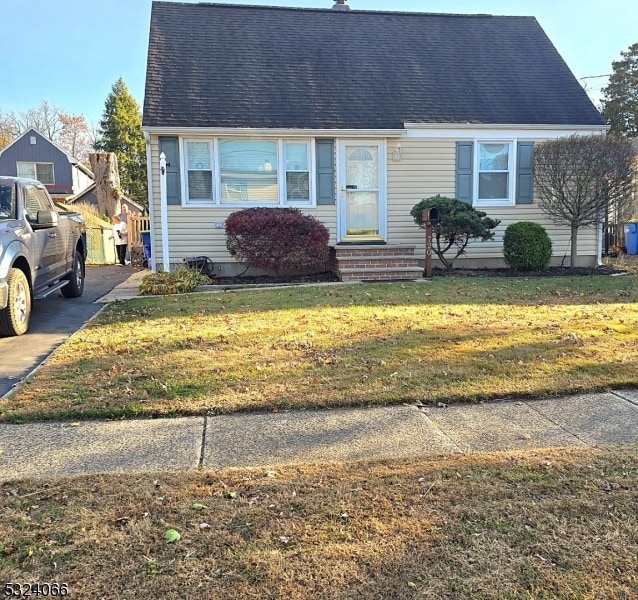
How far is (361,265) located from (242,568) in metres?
9.22

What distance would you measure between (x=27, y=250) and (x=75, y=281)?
8.94 feet

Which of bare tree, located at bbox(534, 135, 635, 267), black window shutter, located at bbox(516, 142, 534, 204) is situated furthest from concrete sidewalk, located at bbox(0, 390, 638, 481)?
black window shutter, located at bbox(516, 142, 534, 204)

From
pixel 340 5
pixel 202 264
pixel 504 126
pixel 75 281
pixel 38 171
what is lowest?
pixel 75 281

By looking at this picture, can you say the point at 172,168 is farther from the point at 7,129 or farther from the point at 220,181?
the point at 7,129

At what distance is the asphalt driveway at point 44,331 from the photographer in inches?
201

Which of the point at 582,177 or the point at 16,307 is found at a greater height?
the point at 582,177

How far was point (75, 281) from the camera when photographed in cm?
929

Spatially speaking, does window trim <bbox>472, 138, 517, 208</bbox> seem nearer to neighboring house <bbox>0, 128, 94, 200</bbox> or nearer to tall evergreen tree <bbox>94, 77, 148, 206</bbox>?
neighboring house <bbox>0, 128, 94, 200</bbox>

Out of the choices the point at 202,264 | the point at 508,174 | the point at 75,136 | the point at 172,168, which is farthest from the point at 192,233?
the point at 75,136

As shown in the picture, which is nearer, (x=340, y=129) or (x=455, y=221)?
(x=455, y=221)

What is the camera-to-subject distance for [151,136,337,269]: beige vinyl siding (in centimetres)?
1152

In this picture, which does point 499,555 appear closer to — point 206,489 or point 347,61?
point 206,489

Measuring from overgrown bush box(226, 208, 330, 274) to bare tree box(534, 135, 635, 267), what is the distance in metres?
4.95

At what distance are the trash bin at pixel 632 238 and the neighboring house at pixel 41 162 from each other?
34.0 metres
